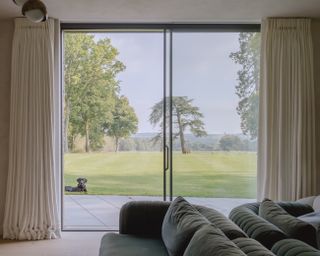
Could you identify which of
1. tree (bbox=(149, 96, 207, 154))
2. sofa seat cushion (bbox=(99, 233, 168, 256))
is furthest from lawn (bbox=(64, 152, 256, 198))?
sofa seat cushion (bbox=(99, 233, 168, 256))

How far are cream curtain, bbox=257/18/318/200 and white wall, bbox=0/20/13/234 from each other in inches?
119

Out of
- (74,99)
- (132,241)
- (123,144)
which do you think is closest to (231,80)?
(123,144)

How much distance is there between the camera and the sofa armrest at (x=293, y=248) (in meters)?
1.65

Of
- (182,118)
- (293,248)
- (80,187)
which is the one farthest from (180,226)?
(80,187)

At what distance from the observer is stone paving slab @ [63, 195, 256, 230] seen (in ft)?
15.4

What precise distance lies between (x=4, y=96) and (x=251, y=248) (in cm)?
362

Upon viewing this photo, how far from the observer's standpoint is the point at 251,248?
1.74 m

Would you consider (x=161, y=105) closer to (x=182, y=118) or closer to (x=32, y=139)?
(x=182, y=118)

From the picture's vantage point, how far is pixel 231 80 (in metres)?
4.64

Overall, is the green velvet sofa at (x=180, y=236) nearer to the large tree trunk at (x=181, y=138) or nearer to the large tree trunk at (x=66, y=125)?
the large tree trunk at (x=181, y=138)

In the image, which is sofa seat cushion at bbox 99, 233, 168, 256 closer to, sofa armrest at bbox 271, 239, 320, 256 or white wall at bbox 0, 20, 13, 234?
sofa armrest at bbox 271, 239, 320, 256

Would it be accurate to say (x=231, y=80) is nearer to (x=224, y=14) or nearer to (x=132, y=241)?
(x=224, y=14)

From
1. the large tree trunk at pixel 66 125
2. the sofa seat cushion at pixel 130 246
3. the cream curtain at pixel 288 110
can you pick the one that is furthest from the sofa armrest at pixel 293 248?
the large tree trunk at pixel 66 125

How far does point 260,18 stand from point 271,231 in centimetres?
307
